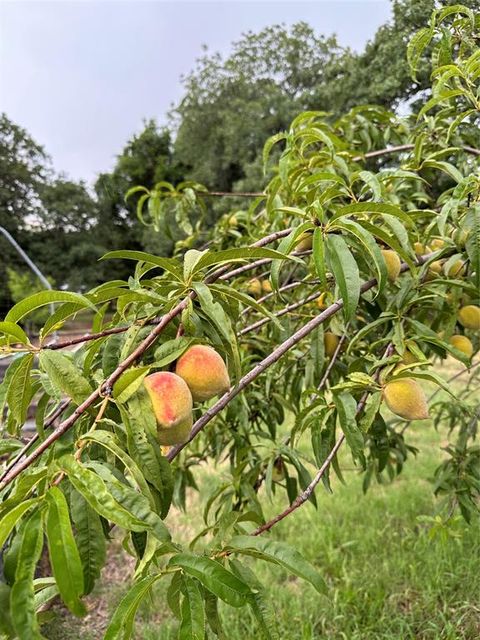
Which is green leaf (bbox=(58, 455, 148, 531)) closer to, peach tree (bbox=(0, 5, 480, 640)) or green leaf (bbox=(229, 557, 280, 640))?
peach tree (bbox=(0, 5, 480, 640))

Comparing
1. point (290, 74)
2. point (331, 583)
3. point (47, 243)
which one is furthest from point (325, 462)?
point (47, 243)

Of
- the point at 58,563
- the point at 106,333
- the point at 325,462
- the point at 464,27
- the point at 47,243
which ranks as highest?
the point at 47,243

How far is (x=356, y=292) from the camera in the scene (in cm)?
55

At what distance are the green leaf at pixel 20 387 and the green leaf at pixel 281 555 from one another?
26cm

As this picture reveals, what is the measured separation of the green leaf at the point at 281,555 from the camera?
442 mm

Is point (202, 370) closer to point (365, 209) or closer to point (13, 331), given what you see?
point (13, 331)

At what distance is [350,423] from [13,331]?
40 cm

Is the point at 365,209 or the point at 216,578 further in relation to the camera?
the point at 365,209

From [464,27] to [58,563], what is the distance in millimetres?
1050

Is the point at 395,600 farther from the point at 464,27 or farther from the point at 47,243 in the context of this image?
the point at 47,243

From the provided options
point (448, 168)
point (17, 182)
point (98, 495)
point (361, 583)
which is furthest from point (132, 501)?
point (17, 182)

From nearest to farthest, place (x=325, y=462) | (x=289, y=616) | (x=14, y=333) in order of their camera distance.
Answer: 1. (x=14, y=333)
2. (x=325, y=462)
3. (x=289, y=616)

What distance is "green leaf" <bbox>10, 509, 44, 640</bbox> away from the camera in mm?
322

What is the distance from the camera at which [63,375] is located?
1.51 ft
